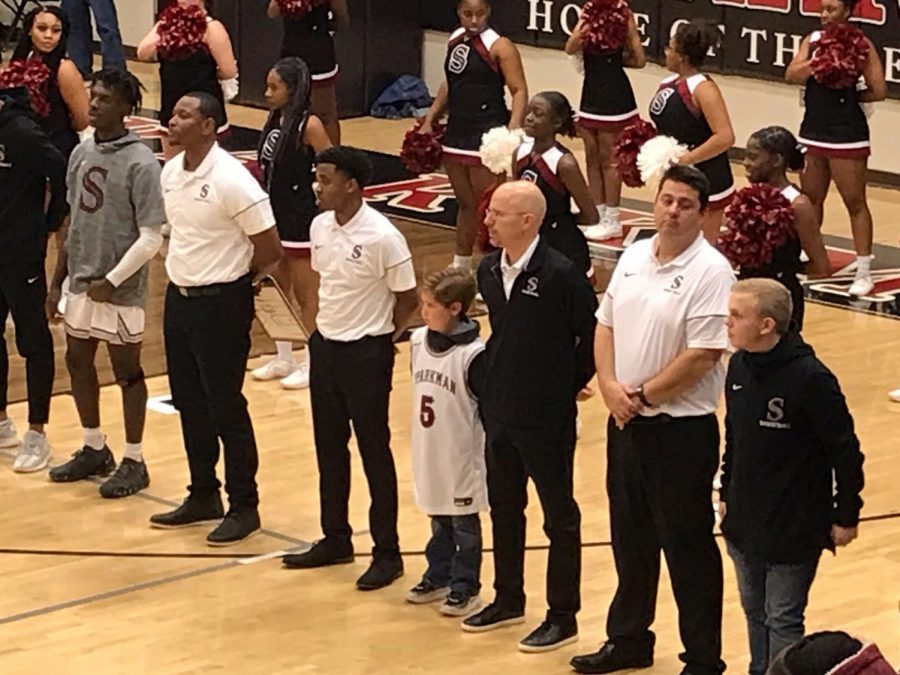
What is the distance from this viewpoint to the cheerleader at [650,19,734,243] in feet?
30.8

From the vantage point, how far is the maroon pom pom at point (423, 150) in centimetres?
1098

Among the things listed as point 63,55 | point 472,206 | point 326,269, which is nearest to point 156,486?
point 326,269

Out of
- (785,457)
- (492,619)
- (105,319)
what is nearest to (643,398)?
(785,457)

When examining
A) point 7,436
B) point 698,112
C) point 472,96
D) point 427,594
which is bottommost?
point 7,436

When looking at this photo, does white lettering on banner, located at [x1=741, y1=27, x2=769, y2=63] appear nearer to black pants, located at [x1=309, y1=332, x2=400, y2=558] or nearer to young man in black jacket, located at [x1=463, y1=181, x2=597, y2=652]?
black pants, located at [x1=309, y1=332, x2=400, y2=558]

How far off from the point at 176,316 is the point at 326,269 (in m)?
0.74

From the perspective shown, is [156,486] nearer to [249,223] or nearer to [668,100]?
[249,223]

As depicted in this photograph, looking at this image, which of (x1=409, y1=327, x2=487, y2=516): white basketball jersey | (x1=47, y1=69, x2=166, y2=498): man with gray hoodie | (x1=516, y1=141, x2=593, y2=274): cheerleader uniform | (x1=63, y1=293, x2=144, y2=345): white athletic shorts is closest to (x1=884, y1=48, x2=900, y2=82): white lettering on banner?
(x1=516, y1=141, x2=593, y2=274): cheerleader uniform

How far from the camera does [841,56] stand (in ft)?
35.1

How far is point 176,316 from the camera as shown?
23.9 ft

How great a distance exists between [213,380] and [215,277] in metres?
0.38

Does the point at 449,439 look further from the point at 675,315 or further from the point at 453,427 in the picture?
the point at 675,315

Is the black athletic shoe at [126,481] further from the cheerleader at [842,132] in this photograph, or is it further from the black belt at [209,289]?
the cheerleader at [842,132]

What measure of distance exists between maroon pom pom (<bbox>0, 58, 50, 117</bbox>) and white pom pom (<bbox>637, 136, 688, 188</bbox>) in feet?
9.64
